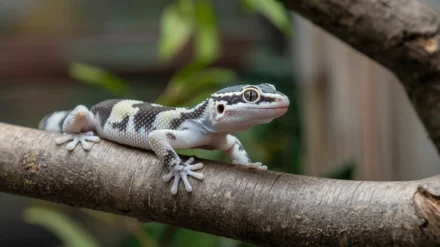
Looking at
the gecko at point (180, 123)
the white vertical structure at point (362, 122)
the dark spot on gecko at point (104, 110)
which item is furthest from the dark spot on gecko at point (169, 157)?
the white vertical structure at point (362, 122)

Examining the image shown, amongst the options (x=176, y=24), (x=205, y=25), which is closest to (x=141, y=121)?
(x=176, y=24)

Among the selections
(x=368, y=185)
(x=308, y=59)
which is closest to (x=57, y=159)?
(x=368, y=185)

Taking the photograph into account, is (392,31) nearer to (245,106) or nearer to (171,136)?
(245,106)

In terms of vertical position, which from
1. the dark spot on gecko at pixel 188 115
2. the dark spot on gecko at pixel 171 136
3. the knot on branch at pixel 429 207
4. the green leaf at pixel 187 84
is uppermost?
the knot on branch at pixel 429 207

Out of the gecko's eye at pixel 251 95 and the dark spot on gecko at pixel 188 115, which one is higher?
the gecko's eye at pixel 251 95

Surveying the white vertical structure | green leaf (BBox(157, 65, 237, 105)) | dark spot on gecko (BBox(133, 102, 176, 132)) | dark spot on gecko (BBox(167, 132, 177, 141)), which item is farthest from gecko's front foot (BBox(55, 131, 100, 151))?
the white vertical structure

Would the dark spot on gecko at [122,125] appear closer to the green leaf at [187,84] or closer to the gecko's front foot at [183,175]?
the gecko's front foot at [183,175]

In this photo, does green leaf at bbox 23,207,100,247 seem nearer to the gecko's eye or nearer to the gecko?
the gecko

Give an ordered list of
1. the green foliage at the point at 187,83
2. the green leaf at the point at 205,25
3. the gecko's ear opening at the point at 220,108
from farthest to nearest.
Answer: the green foliage at the point at 187,83
the green leaf at the point at 205,25
the gecko's ear opening at the point at 220,108

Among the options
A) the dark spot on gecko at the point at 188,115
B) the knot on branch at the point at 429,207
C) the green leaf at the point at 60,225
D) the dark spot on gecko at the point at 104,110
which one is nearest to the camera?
the knot on branch at the point at 429,207

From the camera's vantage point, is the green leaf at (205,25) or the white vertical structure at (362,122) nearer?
the green leaf at (205,25)
